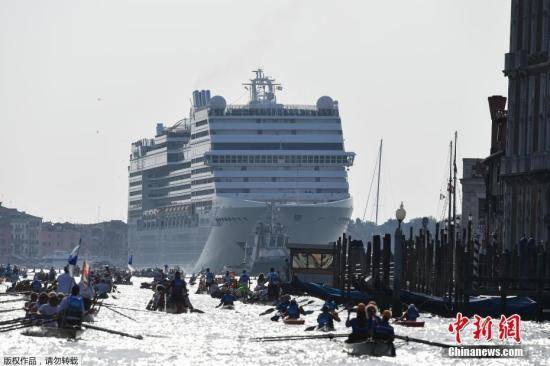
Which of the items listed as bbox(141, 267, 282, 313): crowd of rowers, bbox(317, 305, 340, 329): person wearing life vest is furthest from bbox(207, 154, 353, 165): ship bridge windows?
bbox(317, 305, 340, 329): person wearing life vest

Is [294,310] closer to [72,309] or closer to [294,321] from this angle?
[294,321]

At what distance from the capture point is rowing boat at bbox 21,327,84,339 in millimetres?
51344

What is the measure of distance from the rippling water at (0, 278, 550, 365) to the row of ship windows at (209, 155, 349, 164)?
120 metres

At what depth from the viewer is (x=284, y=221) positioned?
184 metres

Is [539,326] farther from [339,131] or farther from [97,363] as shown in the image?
[339,131]

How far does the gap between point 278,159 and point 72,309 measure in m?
141

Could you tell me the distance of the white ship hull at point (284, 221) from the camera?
18425 cm

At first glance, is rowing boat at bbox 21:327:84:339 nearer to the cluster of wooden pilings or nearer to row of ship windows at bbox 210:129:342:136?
the cluster of wooden pilings

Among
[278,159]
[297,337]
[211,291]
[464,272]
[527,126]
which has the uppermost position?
[278,159]

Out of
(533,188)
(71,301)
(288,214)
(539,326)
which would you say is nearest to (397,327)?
(539,326)

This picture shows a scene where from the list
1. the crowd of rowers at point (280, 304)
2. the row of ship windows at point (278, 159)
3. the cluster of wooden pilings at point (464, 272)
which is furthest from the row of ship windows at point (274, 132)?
the cluster of wooden pilings at point (464, 272)

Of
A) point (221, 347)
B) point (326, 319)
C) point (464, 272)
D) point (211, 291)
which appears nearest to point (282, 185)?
point (211, 291)

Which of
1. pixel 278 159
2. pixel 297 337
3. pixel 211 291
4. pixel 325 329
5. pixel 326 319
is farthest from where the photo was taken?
pixel 278 159

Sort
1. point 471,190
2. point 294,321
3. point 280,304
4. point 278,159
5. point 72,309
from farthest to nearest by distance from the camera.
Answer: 1. point 278,159
2. point 471,190
3. point 280,304
4. point 294,321
5. point 72,309
